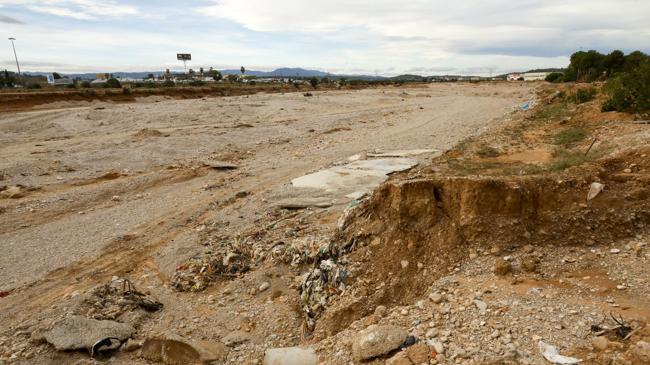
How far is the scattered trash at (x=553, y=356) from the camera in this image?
2861 millimetres

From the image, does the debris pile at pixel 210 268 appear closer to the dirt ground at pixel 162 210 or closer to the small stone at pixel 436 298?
the dirt ground at pixel 162 210

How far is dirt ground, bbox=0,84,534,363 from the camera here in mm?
5204

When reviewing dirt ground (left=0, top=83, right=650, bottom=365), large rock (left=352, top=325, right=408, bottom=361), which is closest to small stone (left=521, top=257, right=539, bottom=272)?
dirt ground (left=0, top=83, right=650, bottom=365)

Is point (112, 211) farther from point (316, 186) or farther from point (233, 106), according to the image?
point (233, 106)

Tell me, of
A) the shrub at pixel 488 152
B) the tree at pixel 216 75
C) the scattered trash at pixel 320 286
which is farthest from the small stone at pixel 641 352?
the tree at pixel 216 75

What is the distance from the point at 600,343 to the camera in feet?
9.59

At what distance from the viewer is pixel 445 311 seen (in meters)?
3.78

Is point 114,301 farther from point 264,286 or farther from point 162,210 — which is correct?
point 162,210

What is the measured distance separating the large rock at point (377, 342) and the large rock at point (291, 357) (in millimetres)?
456

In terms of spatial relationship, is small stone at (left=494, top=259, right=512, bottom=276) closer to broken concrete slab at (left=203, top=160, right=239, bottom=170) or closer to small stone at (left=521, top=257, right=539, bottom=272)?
small stone at (left=521, top=257, right=539, bottom=272)

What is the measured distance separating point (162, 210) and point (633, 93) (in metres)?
14.3

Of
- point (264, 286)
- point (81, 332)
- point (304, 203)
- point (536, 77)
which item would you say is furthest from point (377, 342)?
point (536, 77)

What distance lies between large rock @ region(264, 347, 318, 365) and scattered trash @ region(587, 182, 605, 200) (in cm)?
355

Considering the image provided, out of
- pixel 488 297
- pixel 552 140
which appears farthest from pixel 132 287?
pixel 552 140
